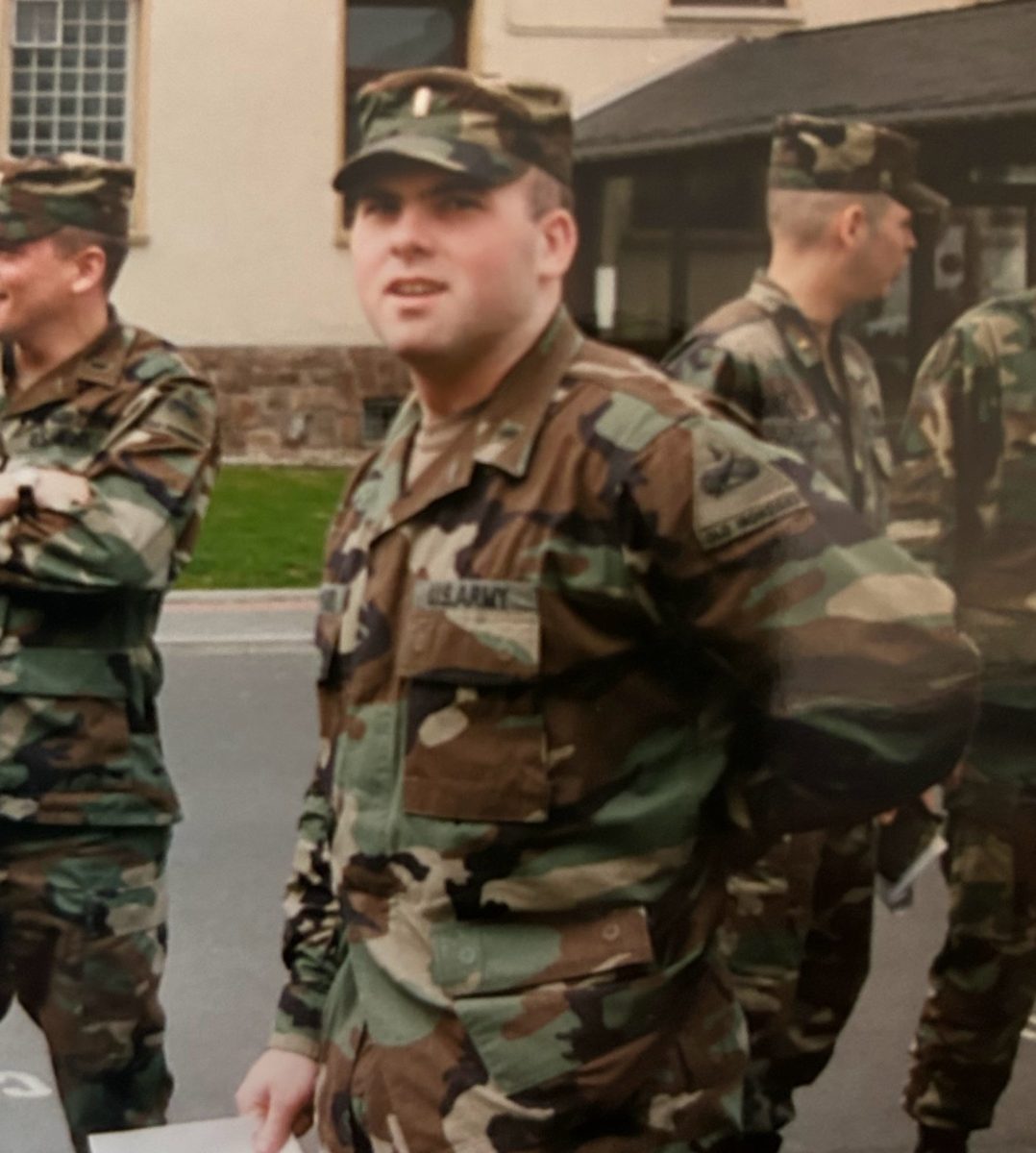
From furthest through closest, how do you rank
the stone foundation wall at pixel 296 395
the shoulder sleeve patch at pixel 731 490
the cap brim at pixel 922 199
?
the stone foundation wall at pixel 296 395 < the cap brim at pixel 922 199 < the shoulder sleeve patch at pixel 731 490

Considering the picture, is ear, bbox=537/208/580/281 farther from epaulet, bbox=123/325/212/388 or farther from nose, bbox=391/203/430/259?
epaulet, bbox=123/325/212/388

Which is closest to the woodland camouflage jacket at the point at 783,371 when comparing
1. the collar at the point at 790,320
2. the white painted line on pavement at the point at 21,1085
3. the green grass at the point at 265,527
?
the collar at the point at 790,320

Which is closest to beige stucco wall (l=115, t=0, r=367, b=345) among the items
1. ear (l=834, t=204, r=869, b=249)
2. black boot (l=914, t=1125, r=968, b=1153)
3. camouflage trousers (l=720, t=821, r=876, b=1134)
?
ear (l=834, t=204, r=869, b=249)

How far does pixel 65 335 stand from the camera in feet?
6.78

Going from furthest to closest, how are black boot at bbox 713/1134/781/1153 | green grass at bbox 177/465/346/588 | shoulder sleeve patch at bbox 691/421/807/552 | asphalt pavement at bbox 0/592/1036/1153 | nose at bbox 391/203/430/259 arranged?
asphalt pavement at bbox 0/592/1036/1153
black boot at bbox 713/1134/781/1153
green grass at bbox 177/465/346/588
nose at bbox 391/203/430/259
shoulder sleeve patch at bbox 691/421/807/552

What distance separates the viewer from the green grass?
1.97 m

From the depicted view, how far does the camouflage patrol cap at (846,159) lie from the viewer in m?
1.74

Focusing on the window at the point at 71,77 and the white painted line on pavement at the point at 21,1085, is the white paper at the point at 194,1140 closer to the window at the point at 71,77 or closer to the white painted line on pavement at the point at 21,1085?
the window at the point at 71,77

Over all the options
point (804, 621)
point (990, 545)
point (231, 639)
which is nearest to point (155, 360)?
point (231, 639)

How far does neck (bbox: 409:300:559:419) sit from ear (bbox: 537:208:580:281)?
18mm

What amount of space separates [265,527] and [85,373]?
203 mm

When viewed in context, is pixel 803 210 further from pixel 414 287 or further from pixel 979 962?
pixel 979 962

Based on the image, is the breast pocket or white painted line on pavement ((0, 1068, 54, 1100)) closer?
the breast pocket

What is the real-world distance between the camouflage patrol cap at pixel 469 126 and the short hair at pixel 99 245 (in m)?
0.65
